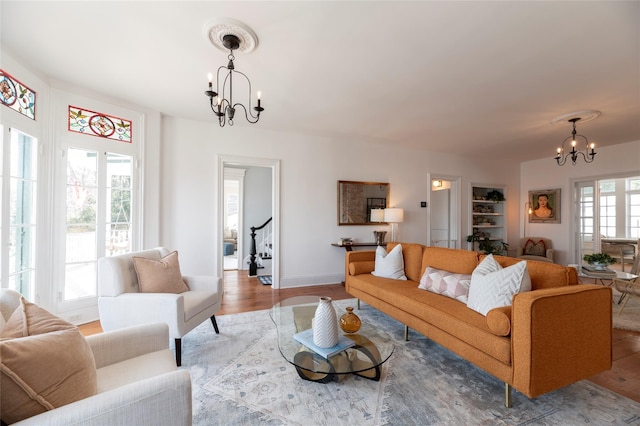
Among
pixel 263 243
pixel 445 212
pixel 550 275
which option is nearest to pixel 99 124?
pixel 263 243

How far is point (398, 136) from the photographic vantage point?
15.5 ft

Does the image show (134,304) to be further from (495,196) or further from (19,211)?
(495,196)

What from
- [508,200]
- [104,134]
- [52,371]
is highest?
[104,134]

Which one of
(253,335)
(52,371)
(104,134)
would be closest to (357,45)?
(52,371)

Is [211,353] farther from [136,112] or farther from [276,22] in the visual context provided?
[136,112]

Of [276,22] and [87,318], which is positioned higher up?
[276,22]

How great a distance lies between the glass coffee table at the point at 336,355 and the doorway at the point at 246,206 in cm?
214

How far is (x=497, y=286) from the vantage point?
2.00 metres

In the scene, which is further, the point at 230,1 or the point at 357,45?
the point at 357,45

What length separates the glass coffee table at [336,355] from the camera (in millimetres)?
1650

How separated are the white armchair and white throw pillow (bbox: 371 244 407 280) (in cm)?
200

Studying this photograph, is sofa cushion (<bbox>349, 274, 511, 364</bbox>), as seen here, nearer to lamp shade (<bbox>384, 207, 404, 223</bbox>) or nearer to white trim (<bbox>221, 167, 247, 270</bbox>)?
lamp shade (<bbox>384, 207, 404, 223</bbox>)

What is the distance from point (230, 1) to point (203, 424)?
2.56 m

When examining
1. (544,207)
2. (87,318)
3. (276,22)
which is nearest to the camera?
(276,22)
